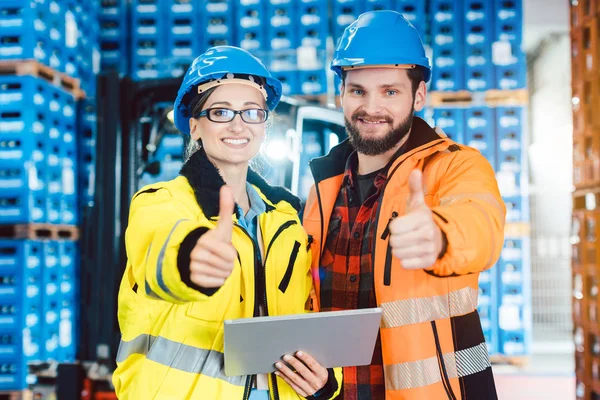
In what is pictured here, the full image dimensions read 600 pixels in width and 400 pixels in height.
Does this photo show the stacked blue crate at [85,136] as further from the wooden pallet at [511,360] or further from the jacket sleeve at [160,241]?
the wooden pallet at [511,360]

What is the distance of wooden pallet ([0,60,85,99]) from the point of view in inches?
213

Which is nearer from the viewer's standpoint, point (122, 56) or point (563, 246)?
point (122, 56)

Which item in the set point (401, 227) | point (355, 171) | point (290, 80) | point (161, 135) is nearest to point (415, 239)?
point (401, 227)

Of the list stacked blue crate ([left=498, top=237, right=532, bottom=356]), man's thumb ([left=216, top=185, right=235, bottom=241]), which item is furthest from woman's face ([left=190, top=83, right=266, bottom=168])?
stacked blue crate ([left=498, top=237, right=532, bottom=356])

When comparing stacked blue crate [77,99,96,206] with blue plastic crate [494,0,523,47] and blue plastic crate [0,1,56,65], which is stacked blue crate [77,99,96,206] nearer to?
blue plastic crate [0,1,56,65]

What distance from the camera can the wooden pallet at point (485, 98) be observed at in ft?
21.7

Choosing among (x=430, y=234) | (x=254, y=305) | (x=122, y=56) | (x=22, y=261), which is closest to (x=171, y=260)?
(x=254, y=305)

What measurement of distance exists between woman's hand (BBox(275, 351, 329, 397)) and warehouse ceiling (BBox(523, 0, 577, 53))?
797cm

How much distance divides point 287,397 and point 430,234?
0.79 metres

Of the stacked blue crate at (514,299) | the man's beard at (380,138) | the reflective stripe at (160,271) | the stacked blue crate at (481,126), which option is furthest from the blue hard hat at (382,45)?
the stacked blue crate at (514,299)

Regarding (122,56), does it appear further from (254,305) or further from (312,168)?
(254,305)

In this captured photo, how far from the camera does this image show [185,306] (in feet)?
5.59

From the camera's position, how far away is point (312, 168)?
8.55 feet

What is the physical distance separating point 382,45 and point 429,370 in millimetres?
1294
